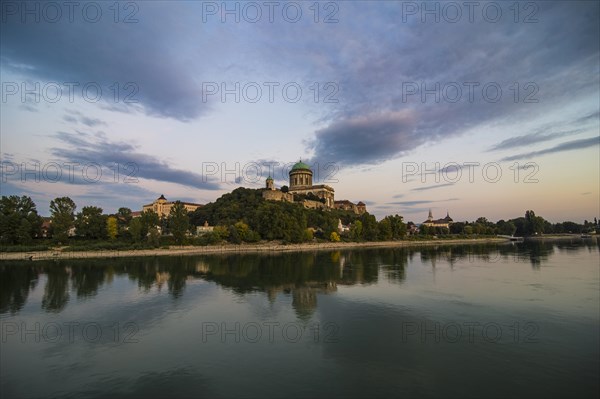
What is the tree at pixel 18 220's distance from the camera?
1967 inches

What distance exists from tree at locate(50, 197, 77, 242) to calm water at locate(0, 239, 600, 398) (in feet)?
94.5

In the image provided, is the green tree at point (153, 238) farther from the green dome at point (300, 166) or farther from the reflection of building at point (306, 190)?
the green dome at point (300, 166)

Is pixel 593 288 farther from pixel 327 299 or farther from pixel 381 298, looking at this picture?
pixel 327 299

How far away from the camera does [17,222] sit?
50.6 m

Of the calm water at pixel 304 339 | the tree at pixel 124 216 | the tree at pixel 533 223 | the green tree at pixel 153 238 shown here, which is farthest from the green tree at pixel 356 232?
the tree at pixel 533 223

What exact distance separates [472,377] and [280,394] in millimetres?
5382

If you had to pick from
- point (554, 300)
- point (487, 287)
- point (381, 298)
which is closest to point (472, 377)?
point (381, 298)

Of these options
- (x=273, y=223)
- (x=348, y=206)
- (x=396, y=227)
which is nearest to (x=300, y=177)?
(x=348, y=206)

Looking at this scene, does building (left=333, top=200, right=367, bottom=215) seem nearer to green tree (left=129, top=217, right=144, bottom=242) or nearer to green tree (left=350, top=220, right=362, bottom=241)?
green tree (left=350, top=220, right=362, bottom=241)

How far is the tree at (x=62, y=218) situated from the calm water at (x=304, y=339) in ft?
94.5

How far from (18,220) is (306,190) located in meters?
73.4

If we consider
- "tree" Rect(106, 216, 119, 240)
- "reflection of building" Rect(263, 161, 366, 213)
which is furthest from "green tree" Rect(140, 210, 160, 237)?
"reflection of building" Rect(263, 161, 366, 213)

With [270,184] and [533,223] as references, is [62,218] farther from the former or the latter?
[533,223]

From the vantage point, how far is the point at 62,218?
53.2 metres
